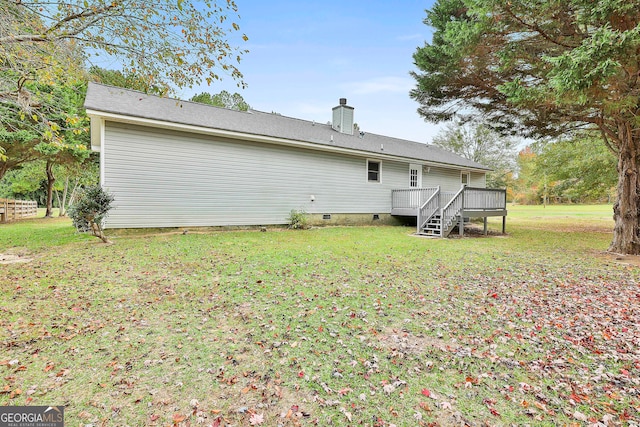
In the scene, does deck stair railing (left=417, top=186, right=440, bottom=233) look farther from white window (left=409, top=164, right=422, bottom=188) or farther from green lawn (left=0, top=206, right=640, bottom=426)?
green lawn (left=0, top=206, right=640, bottom=426)

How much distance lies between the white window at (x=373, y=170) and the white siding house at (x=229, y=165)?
1.9 inches

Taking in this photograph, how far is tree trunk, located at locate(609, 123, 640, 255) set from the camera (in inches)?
333

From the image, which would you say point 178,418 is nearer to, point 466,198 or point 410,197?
point 466,198

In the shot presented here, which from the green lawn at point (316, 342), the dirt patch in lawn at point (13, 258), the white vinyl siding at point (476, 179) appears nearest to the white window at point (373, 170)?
the white vinyl siding at point (476, 179)

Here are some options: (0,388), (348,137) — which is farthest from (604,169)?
(0,388)

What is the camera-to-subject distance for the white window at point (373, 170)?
1491 cm

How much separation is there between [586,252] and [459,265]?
16.0ft

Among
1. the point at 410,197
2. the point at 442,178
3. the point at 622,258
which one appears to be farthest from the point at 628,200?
the point at 442,178

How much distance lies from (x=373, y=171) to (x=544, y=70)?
7.89m

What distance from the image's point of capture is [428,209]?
491 inches

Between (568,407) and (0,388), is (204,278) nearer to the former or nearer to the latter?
(0,388)

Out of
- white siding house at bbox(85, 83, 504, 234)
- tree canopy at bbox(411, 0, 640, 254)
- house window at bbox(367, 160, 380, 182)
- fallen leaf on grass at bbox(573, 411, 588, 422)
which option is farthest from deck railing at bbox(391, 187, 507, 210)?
fallen leaf on grass at bbox(573, 411, 588, 422)

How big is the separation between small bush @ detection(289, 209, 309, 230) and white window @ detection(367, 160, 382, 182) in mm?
4329

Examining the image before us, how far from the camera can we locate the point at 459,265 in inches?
272
